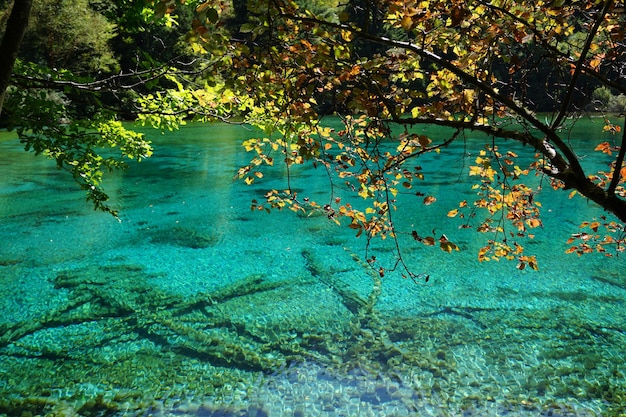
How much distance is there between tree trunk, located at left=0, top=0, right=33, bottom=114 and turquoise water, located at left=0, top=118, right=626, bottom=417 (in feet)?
8.22

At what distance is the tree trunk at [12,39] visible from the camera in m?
2.65

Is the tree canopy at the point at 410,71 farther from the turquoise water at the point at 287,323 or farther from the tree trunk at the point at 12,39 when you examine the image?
the turquoise water at the point at 287,323

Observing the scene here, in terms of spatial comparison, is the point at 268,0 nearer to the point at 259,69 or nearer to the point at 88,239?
the point at 259,69

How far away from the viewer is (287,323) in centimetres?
677

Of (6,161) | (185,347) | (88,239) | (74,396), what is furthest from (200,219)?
(6,161)

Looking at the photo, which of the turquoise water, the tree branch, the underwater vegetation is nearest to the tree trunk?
the turquoise water

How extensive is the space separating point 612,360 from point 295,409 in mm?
3746

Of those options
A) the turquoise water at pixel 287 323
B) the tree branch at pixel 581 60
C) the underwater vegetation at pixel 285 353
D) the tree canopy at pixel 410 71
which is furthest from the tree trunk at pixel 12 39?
the underwater vegetation at pixel 285 353

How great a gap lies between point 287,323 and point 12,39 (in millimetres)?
4931

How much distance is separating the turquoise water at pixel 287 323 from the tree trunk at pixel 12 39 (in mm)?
2507

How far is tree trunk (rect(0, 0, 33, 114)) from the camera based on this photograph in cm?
265

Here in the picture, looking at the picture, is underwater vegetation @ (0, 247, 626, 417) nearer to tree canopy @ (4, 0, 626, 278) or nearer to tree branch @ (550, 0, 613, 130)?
tree canopy @ (4, 0, 626, 278)

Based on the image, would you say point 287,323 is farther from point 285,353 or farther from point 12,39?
point 12,39

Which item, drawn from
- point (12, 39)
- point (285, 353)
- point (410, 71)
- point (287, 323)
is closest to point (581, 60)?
point (410, 71)
